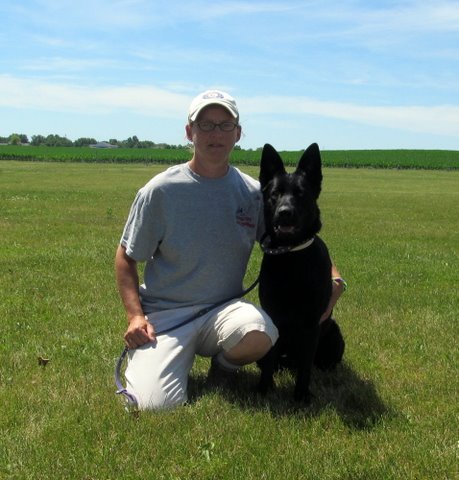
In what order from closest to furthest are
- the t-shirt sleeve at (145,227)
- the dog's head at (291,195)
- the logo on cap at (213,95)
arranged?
1. the dog's head at (291,195)
2. the logo on cap at (213,95)
3. the t-shirt sleeve at (145,227)

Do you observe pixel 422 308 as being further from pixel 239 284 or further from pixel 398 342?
pixel 239 284

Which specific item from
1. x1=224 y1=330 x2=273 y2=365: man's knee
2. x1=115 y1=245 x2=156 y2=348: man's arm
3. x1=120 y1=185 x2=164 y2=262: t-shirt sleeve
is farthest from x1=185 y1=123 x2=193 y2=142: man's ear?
x1=224 y1=330 x2=273 y2=365: man's knee

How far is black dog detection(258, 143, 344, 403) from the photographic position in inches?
152

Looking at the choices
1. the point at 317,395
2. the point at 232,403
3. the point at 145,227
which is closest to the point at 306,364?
the point at 317,395

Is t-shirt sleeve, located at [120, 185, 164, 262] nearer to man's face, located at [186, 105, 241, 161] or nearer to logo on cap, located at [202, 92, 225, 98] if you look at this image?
man's face, located at [186, 105, 241, 161]

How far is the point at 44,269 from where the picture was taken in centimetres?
813

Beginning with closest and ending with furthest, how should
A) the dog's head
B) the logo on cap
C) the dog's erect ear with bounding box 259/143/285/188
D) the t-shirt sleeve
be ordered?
1. the dog's head
2. the dog's erect ear with bounding box 259/143/285/188
3. the logo on cap
4. the t-shirt sleeve

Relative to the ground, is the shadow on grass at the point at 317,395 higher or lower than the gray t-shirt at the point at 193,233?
lower

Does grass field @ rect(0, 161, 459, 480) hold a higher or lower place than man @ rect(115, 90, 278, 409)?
lower

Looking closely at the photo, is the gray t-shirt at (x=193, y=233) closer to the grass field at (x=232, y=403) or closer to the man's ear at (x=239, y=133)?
the man's ear at (x=239, y=133)

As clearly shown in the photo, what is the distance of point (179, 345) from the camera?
4152mm

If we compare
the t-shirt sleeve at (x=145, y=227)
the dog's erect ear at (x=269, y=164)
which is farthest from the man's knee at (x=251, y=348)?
the dog's erect ear at (x=269, y=164)

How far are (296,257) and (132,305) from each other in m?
1.11

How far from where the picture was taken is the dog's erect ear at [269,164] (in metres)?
3.91
